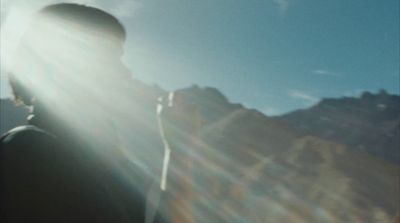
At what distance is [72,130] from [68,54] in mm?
419

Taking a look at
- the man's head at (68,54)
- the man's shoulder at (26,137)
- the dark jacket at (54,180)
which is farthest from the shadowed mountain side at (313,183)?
the man's shoulder at (26,137)

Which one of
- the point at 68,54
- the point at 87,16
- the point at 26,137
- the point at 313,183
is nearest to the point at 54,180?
the point at 26,137

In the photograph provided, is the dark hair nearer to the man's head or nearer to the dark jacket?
the man's head

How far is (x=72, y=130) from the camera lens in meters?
2.39

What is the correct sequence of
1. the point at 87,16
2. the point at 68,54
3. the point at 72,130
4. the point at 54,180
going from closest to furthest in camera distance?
the point at 54,180 < the point at 72,130 < the point at 68,54 < the point at 87,16

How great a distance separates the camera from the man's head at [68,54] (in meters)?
2.54

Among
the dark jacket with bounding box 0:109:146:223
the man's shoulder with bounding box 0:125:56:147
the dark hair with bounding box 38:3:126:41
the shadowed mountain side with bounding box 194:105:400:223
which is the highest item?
A: the dark hair with bounding box 38:3:126:41

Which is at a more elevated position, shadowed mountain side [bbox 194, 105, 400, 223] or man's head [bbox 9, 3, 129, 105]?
man's head [bbox 9, 3, 129, 105]

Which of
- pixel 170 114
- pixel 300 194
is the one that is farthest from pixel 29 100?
pixel 300 194

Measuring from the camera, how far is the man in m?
2.15

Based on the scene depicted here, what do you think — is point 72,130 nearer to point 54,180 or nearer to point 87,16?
point 54,180

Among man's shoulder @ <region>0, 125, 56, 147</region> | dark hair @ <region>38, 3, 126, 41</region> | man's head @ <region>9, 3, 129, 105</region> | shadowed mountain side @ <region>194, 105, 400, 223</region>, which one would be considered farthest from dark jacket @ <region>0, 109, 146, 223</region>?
shadowed mountain side @ <region>194, 105, 400, 223</region>

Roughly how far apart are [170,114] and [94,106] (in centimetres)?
136

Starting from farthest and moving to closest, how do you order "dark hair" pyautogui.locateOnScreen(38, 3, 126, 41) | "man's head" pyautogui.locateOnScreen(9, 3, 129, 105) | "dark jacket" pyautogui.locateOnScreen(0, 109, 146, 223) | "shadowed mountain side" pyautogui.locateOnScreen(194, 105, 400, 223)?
"shadowed mountain side" pyautogui.locateOnScreen(194, 105, 400, 223) → "dark hair" pyautogui.locateOnScreen(38, 3, 126, 41) → "man's head" pyautogui.locateOnScreen(9, 3, 129, 105) → "dark jacket" pyautogui.locateOnScreen(0, 109, 146, 223)
